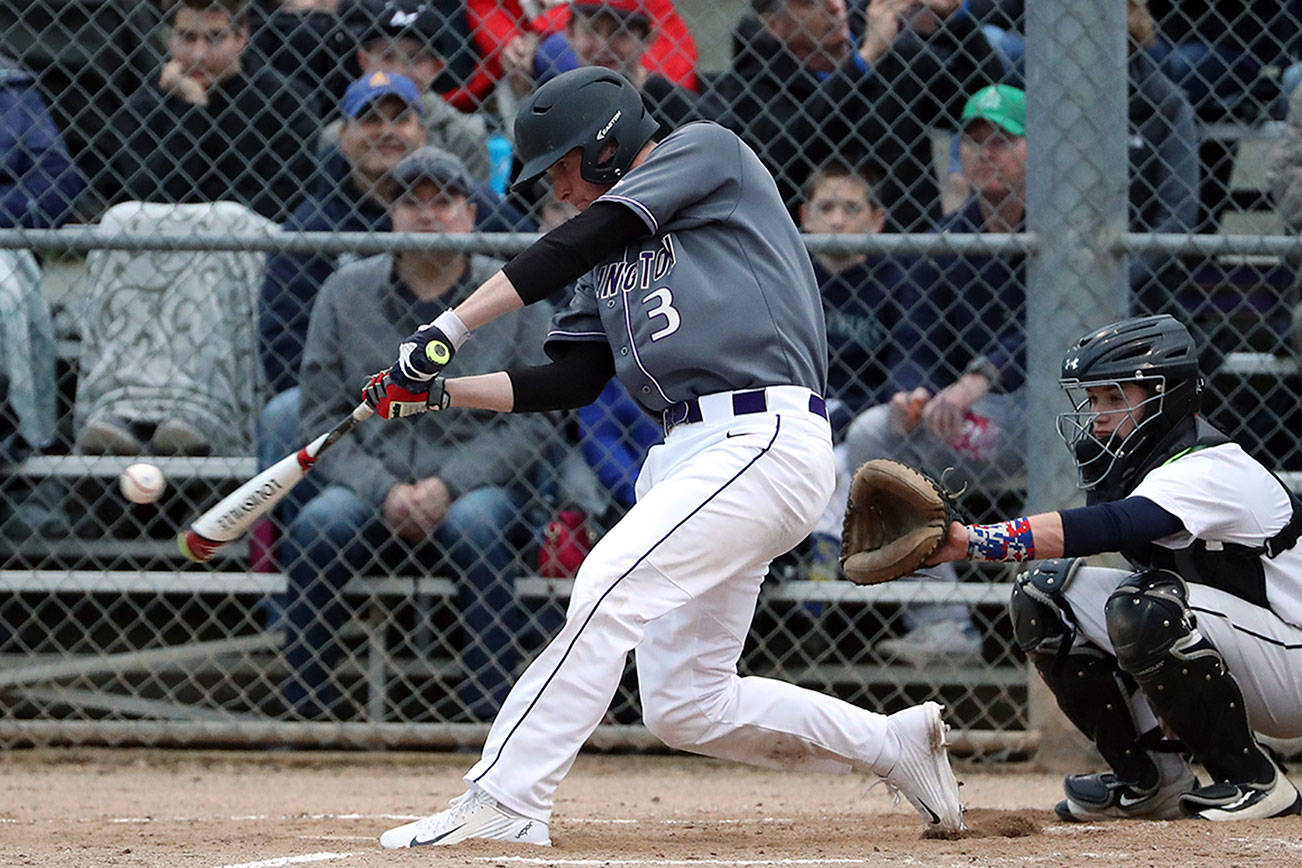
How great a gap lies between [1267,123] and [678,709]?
288cm

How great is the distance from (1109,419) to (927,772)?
33.5 inches

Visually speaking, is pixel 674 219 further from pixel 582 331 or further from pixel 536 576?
pixel 536 576

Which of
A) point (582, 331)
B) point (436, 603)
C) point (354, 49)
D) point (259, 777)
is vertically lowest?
point (259, 777)

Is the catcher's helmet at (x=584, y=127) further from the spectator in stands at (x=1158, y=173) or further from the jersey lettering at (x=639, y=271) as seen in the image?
the spectator in stands at (x=1158, y=173)

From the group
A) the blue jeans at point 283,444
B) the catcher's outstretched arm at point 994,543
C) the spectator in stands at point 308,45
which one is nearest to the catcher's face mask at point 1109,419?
the catcher's outstretched arm at point 994,543

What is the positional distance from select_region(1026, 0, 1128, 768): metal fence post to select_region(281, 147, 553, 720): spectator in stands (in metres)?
1.42

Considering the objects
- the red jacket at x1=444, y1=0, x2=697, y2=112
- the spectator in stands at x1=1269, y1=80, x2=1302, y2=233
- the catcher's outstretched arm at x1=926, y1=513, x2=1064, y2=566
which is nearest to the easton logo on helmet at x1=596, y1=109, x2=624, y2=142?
the catcher's outstretched arm at x1=926, y1=513, x2=1064, y2=566

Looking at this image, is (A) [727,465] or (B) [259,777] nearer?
(A) [727,465]

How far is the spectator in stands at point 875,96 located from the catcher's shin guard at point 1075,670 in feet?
4.83

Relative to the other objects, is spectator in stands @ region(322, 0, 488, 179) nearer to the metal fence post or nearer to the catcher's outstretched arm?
the metal fence post

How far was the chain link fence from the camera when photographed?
451 centimetres

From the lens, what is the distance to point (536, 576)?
4.68 meters

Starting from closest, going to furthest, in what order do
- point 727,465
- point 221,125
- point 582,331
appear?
1. point 727,465
2. point 582,331
3. point 221,125

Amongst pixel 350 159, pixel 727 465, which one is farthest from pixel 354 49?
pixel 727 465
